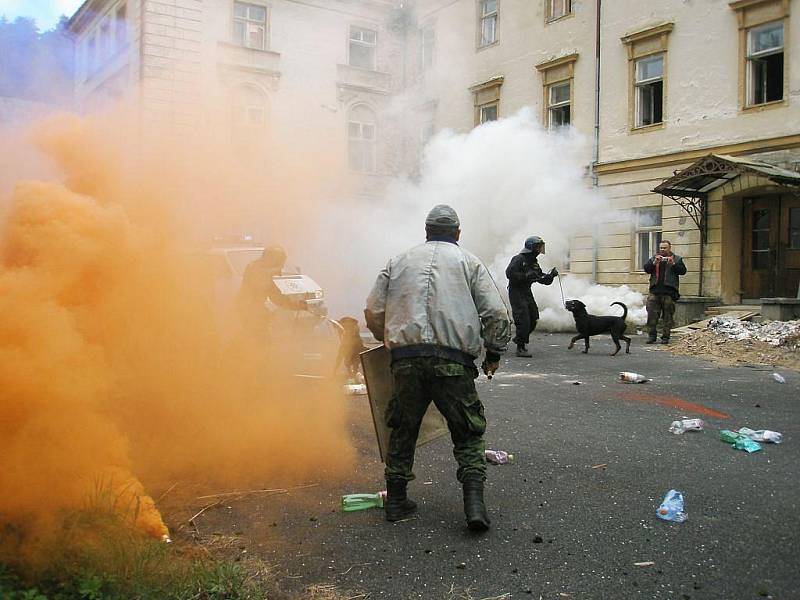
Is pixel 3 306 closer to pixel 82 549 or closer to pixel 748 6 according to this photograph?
pixel 82 549

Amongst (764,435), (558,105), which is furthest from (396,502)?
(558,105)

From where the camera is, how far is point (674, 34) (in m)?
15.6

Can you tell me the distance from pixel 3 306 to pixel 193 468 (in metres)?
1.68

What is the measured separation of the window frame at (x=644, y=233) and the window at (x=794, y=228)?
2639 mm

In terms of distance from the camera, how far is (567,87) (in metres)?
18.2

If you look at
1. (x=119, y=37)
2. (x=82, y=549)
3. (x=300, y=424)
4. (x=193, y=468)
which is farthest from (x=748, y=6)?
(x=82, y=549)

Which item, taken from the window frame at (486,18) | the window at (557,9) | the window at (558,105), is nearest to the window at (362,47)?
the window at (558,105)

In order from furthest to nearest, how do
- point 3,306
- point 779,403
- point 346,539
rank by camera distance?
point 779,403 → point 346,539 → point 3,306

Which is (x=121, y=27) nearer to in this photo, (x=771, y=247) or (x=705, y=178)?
(x=705, y=178)

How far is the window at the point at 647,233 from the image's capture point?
1628 cm

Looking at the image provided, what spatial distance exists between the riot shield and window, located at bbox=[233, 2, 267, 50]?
5.76 m

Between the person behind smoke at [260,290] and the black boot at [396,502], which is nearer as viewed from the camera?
the black boot at [396,502]

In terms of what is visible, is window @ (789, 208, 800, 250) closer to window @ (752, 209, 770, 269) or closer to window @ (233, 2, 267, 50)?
window @ (752, 209, 770, 269)

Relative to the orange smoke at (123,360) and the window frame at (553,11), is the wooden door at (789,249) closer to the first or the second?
Answer: the window frame at (553,11)
